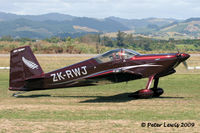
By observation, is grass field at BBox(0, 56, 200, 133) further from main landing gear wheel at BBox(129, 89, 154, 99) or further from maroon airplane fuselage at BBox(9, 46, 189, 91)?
maroon airplane fuselage at BBox(9, 46, 189, 91)

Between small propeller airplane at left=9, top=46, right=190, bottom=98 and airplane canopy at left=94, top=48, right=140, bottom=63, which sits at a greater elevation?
airplane canopy at left=94, top=48, right=140, bottom=63

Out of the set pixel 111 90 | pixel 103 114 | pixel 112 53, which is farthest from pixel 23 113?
pixel 111 90

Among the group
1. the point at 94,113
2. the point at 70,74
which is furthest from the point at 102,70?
the point at 94,113

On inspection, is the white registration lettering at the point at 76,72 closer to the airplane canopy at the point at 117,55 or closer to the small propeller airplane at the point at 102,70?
the small propeller airplane at the point at 102,70

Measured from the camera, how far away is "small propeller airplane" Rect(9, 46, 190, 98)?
1395 cm

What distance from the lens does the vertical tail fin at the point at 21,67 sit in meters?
15.4

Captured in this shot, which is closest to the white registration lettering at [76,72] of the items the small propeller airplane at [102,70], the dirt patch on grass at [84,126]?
the small propeller airplane at [102,70]

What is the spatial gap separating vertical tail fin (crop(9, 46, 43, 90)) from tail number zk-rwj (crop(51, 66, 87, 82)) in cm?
93

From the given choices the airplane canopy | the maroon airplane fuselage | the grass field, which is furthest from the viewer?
the airplane canopy

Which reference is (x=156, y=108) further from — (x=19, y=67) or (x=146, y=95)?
(x=19, y=67)

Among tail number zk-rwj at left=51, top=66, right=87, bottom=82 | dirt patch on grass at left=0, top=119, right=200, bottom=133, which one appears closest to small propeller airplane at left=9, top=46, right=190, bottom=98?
tail number zk-rwj at left=51, top=66, right=87, bottom=82

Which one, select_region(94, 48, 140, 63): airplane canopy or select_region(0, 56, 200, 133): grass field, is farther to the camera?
select_region(94, 48, 140, 63): airplane canopy

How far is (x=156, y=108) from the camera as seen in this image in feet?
39.7

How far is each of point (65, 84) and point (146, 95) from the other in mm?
3646
